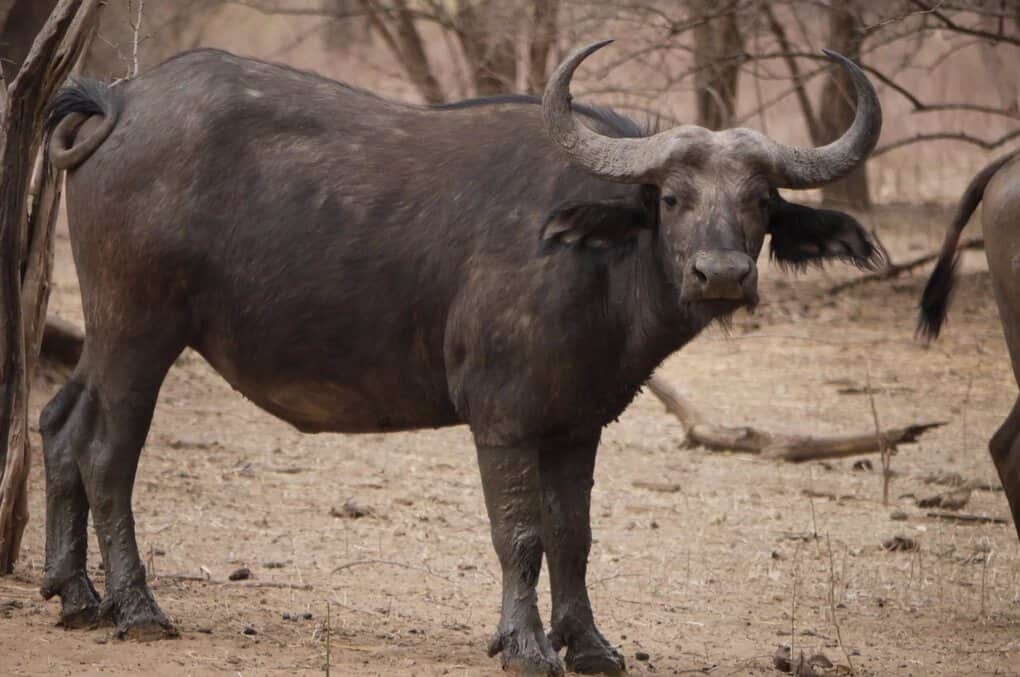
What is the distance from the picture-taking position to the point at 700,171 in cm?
505

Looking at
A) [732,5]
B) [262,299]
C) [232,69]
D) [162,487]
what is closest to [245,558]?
[162,487]

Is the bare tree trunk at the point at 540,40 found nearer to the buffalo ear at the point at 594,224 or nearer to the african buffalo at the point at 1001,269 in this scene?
the african buffalo at the point at 1001,269

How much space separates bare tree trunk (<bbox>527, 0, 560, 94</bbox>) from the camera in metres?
14.3

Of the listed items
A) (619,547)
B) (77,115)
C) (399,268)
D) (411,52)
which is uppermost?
(411,52)

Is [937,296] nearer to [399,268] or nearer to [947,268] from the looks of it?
[947,268]

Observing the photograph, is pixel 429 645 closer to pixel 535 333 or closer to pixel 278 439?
pixel 535 333

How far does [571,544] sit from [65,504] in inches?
79.3

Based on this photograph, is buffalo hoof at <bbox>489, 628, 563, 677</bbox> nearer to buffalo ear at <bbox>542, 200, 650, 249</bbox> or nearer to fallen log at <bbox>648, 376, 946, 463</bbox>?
buffalo ear at <bbox>542, 200, 650, 249</bbox>

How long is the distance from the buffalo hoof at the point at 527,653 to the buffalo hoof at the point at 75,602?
163cm

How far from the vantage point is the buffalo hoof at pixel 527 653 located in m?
5.29

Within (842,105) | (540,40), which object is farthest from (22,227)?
(842,105)

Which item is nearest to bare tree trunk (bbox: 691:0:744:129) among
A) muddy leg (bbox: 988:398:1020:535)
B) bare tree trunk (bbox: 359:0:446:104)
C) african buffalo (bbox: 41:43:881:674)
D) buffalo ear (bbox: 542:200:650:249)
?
bare tree trunk (bbox: 359:0:446:104)

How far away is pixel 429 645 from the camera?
5.95 meters

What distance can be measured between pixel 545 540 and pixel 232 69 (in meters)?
2.20
